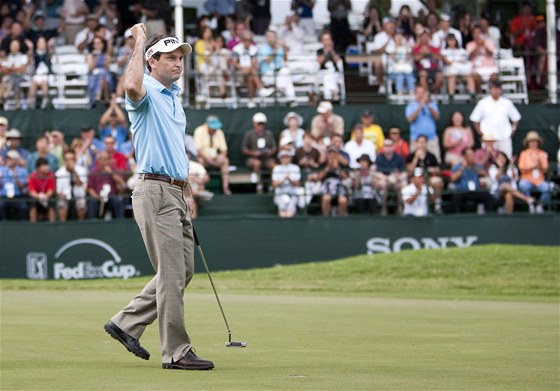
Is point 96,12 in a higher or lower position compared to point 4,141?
higher

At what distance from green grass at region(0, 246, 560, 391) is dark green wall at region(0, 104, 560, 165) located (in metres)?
5.55

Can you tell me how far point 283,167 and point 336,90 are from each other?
3.67 meters

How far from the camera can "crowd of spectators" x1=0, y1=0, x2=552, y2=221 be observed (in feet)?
70.6

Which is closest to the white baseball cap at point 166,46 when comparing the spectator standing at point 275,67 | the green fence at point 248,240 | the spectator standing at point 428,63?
the green fence at point 248,240

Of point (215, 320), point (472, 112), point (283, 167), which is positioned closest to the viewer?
point (215, 320)

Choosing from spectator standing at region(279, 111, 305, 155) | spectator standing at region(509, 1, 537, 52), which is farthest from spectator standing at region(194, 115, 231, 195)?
spectator standing at region(509, 1, 537, 52)

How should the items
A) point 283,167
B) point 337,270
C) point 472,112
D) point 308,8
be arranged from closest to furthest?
point 337,270 → point 283,167 → point 472,112 → point 308,8

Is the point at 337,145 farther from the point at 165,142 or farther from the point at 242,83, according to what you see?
Answer: the point at 165,142

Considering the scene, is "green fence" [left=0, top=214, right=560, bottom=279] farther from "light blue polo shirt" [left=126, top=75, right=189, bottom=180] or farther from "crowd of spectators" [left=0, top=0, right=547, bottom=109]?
"light blue polo shirt" [left=126, top=75, right=189, bottom=180]

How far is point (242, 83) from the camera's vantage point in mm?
24781

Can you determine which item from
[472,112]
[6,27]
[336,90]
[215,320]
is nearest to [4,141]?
[6,27]

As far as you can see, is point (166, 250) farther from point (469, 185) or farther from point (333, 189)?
point (469, 185)

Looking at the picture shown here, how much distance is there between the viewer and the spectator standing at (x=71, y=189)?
69.8ft

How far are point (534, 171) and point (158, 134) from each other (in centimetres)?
1507
